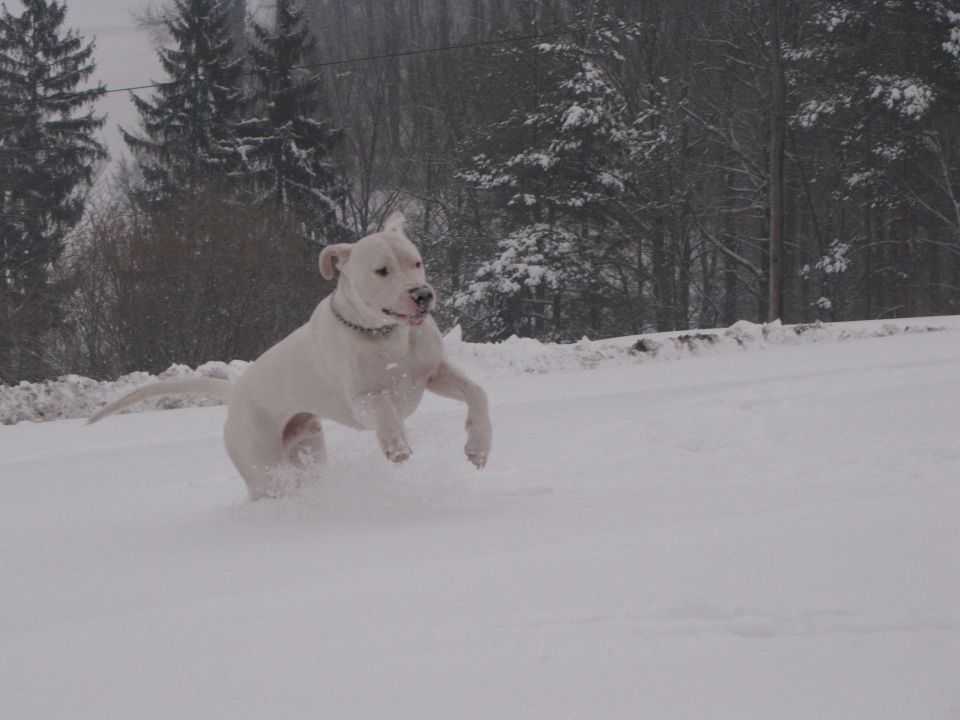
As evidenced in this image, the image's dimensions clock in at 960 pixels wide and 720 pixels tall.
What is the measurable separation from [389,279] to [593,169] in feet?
65.6

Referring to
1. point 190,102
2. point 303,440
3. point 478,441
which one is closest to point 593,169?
point 190,102

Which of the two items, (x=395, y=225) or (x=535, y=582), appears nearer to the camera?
(x=535, y=582)

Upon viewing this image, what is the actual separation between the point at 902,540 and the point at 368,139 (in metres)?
31.1

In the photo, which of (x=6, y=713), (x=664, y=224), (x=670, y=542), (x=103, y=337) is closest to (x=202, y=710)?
(x=6, y=713)

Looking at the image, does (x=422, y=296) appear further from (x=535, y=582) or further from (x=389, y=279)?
(x=535, y=582)

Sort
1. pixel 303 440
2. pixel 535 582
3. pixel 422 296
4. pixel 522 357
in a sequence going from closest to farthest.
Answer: pixel 535 582 < pixel 422 296 < pixel 303 440 < pixel 522 357

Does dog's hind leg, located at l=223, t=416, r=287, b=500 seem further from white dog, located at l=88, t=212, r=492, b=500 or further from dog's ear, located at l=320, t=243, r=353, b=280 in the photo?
dog's ear, located at l=320, t=243, r=353, b=280

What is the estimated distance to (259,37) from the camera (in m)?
27.7

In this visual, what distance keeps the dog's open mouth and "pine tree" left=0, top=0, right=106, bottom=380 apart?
20.9 meters

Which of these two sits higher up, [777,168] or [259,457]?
[777,168]

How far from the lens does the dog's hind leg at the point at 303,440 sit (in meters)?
4.41

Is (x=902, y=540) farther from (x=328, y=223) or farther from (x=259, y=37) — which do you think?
(x=259, y=37)

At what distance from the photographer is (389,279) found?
11.7ft

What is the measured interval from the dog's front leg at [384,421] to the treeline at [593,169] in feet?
42.1
